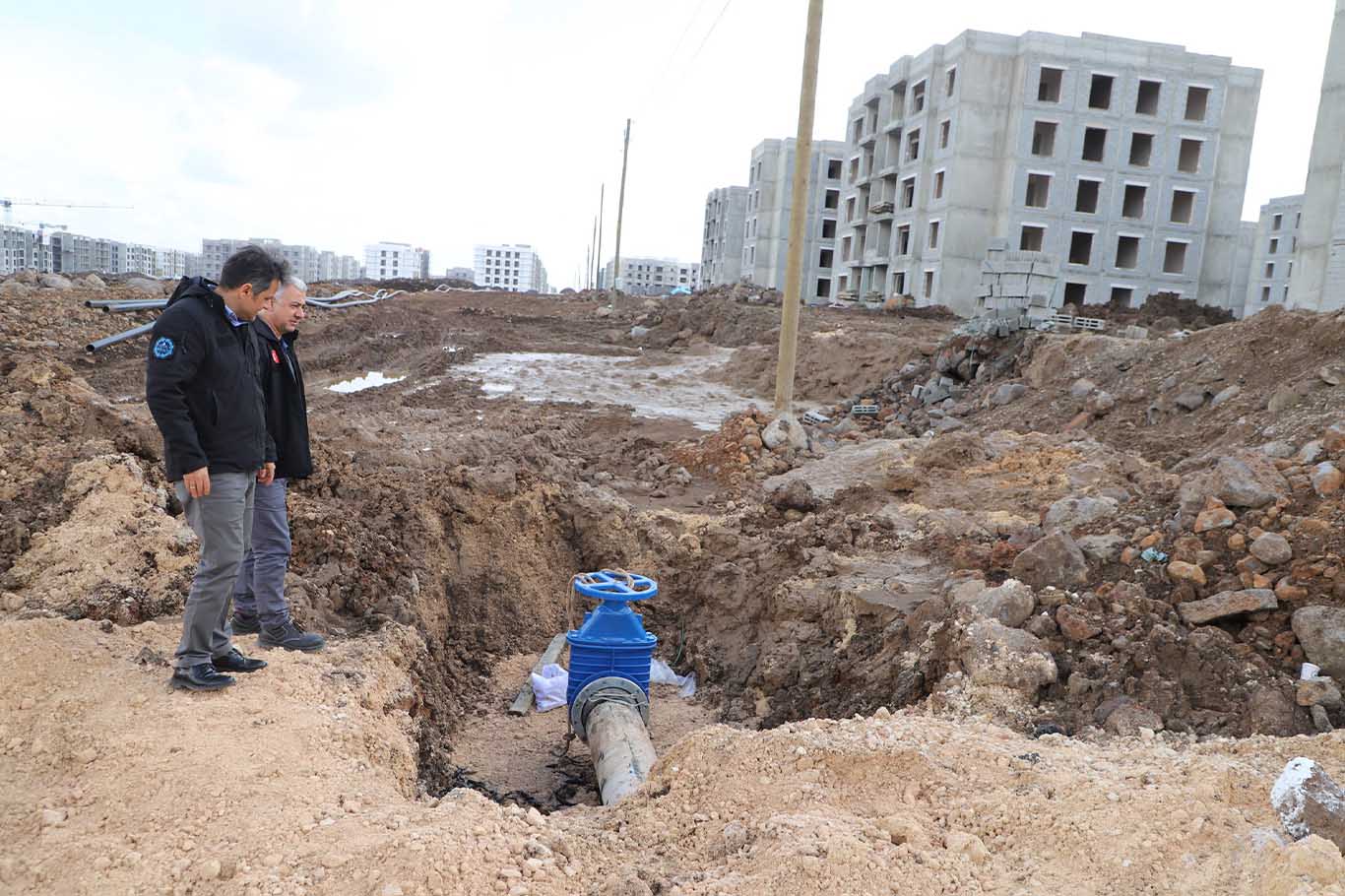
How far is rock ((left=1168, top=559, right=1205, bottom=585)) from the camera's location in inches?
181

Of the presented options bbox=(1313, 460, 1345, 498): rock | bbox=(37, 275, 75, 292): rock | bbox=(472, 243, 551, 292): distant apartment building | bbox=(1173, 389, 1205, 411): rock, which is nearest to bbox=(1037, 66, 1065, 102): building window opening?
bbox=(1173, 389, 1205, 411): rock

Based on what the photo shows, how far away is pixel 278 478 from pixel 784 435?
22.6 ft

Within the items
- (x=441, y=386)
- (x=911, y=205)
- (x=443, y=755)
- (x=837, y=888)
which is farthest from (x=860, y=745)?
(x=911, y=205)

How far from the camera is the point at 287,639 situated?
13.6 feet

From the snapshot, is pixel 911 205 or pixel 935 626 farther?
pixel 911 205

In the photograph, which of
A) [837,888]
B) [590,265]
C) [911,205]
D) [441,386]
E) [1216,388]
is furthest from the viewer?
[590,265]

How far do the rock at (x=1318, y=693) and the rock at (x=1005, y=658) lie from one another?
0.98 m

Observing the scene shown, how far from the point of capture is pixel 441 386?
15.0m

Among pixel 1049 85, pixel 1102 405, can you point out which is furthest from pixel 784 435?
pixel 1049 85

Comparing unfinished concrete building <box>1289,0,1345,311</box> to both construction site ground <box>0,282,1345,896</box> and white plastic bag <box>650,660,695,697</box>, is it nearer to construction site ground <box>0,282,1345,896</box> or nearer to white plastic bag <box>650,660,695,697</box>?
construction site ground <box>0,282,1345,896</box>

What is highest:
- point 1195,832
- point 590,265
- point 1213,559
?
point 590,265

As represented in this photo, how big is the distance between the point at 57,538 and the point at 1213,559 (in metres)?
6.23

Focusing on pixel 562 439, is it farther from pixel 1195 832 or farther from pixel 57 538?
pixel 1195 832

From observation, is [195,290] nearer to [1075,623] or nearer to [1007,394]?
[1075,623]
